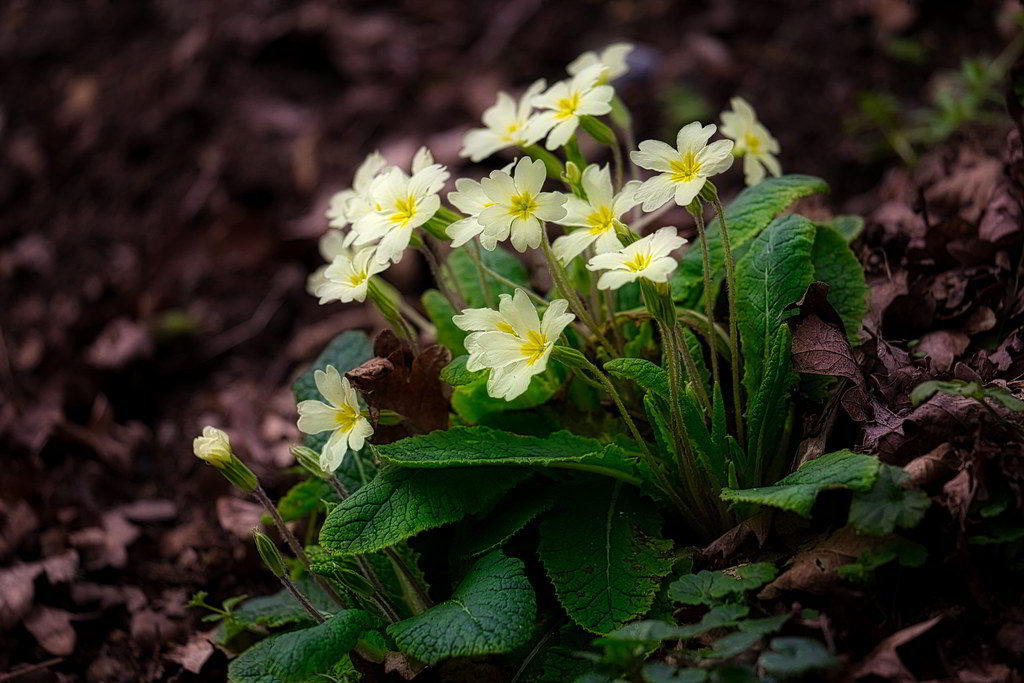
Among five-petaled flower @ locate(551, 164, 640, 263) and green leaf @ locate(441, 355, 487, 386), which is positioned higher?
five-petaled flower @ locate(551, 164, 640, 263)

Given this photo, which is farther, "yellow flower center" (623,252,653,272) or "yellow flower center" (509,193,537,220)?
"yellow flower center" (509,193,537,220)

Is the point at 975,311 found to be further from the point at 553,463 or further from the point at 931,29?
the point at 931,29

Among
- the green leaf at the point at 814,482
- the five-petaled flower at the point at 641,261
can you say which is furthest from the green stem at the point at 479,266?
the green leaf at the point at 814,482

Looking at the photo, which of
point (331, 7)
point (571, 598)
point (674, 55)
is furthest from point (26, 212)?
point (571, 598)

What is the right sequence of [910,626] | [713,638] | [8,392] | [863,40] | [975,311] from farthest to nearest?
1. [863,40]
2. [8,392]
3. [975,311]
4. [713,638]
5. [910,626]

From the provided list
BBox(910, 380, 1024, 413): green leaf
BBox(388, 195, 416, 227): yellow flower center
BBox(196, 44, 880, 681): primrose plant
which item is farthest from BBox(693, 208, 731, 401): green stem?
BBox(388, 195, 416, 227): yellow flower center

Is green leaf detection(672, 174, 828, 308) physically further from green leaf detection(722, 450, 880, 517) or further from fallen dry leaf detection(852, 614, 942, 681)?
fallen dry leaf detection(852, 614, 942, 681)

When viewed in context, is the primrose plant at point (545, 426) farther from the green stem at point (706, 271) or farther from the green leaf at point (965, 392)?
the green leaf at point (965, 392)
